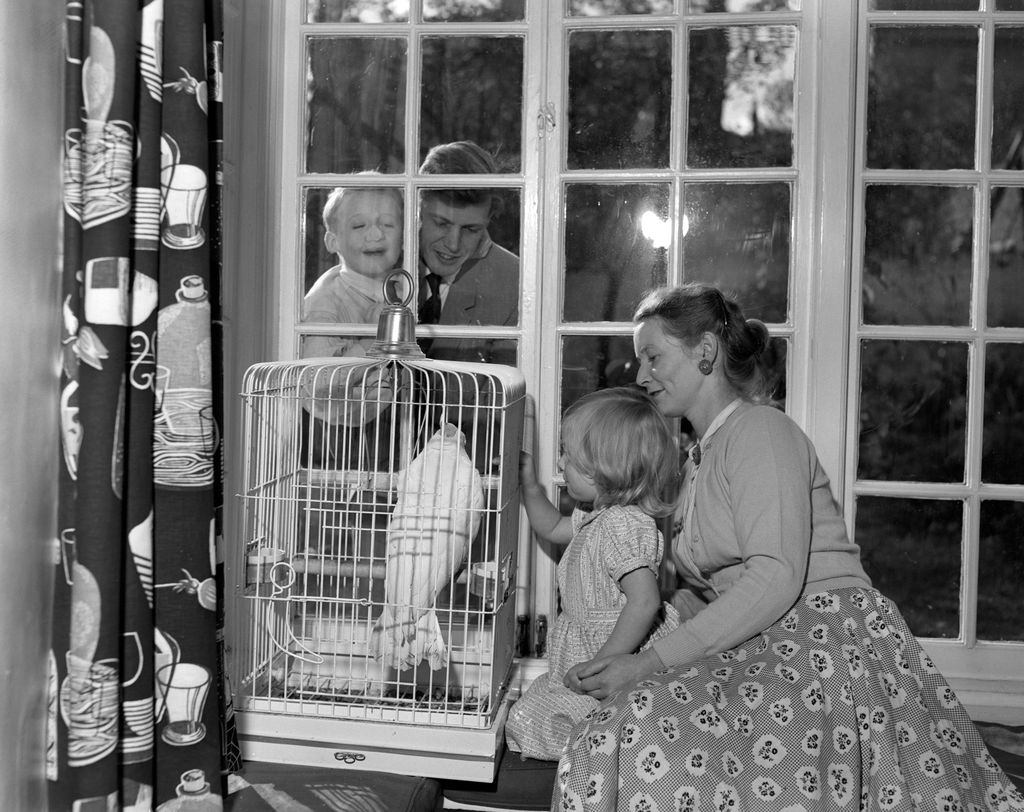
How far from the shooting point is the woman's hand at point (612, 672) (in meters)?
1.75

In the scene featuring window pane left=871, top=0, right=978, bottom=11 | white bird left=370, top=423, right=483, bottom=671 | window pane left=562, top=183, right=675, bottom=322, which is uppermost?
window pane left=871, top=0, right=978, bottom=11

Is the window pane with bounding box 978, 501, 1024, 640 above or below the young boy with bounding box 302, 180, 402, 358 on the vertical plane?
below

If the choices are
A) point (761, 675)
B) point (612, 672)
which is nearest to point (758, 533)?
point (761, 675)

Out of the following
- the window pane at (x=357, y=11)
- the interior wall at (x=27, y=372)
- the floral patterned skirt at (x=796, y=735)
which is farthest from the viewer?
the window pane at (x=357, y=11)

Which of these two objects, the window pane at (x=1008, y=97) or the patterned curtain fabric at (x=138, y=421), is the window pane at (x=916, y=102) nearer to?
the window pane at (x=1008, y=97)

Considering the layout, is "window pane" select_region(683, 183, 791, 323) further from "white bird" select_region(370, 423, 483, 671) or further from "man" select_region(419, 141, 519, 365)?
"white bird" select_region(370, 423, 483, 671)

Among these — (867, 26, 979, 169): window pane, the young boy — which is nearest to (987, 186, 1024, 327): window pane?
(867, 26, 979, 169): window pane

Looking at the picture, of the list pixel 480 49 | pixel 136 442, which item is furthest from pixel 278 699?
pixel 480 49

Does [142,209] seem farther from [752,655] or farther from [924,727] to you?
[924,727]

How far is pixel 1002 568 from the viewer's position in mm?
2367

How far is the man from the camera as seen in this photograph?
2426mm

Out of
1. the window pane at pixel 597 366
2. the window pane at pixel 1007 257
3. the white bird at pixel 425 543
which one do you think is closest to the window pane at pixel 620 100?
the window pane at pixel 597 366

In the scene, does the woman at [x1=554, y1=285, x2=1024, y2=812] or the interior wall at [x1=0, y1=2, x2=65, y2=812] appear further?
the woman at [x1=554, y1=285, x2=1024, y2=812]

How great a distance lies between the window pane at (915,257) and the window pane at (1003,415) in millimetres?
122
